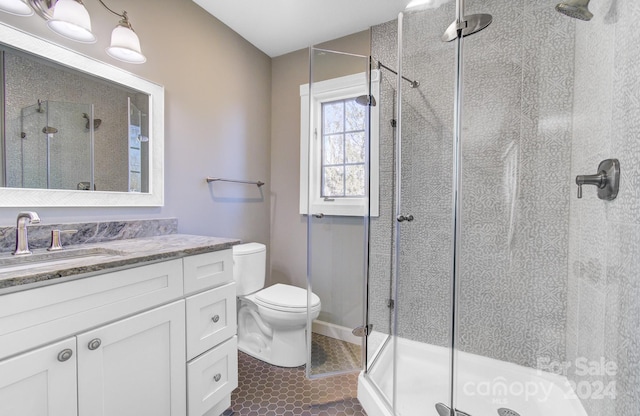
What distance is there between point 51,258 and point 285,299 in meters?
1.16

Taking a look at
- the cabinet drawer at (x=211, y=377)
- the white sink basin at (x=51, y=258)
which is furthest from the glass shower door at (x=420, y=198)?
the white sink basin at (x=51, y=258)

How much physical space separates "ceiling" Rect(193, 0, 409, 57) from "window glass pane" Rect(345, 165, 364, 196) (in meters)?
1.03

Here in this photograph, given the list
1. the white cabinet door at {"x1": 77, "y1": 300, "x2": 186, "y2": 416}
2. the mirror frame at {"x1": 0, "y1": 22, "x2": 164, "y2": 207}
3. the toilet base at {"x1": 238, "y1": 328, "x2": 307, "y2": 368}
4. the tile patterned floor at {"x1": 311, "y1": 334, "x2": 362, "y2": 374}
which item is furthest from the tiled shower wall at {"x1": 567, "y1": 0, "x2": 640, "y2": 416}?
the mirror frame at {"x1": 0, "y1": 22, "x2": 164, "y2": 207}

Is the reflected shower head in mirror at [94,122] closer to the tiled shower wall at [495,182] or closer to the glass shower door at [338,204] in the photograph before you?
the glass shower door at [338,204]

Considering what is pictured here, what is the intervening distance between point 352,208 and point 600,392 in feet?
4.73

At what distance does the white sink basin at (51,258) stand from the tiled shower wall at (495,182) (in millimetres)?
1582

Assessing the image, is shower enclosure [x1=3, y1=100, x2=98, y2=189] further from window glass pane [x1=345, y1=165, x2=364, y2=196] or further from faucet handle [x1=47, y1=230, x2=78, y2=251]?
window glass pane [x1=345, y1=165, x2=364, y2=196]

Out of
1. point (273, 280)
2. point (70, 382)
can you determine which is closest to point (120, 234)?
point (70, 382)

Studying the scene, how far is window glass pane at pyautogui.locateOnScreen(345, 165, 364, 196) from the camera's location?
6.52 ft

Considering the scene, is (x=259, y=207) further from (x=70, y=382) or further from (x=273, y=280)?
(x=70, y=382)

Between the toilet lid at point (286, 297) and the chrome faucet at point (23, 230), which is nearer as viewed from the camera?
the chrome faucet at point (23, 230)

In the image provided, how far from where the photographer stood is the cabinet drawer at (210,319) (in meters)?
1.20

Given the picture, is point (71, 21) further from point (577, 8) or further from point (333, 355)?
point (333, 355)

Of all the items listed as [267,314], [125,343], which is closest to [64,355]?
[125,343]
